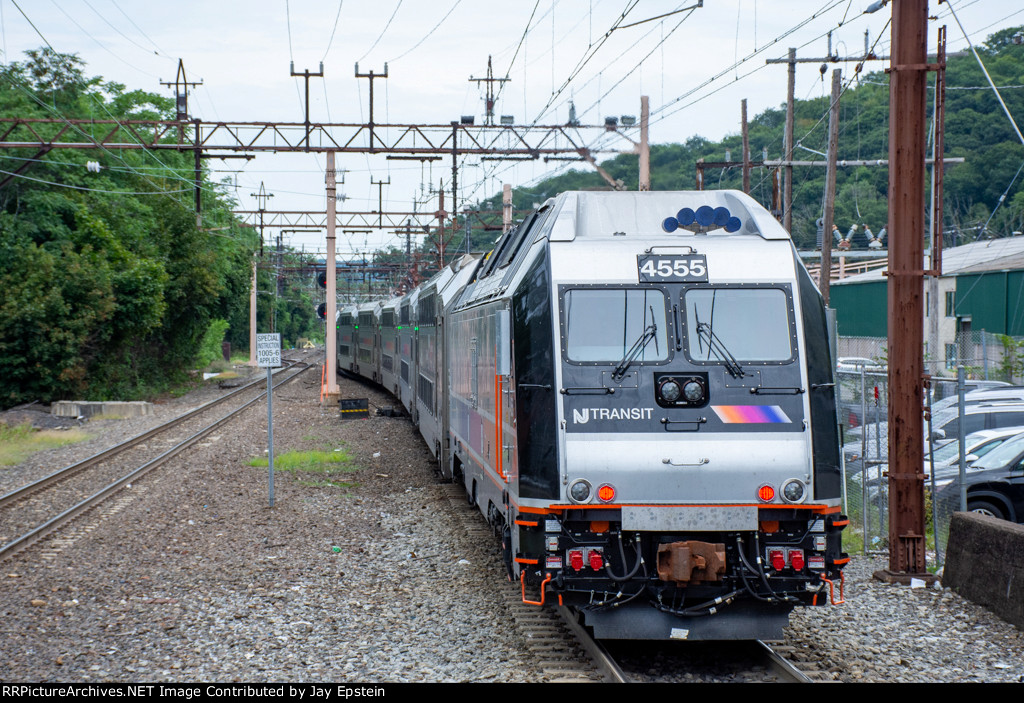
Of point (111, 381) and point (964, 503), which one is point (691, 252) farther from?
point (111, 381)

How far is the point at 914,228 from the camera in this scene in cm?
1053

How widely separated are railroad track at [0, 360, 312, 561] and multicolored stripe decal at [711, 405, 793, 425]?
28.3ft

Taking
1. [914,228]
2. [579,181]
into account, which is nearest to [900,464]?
[914,228]

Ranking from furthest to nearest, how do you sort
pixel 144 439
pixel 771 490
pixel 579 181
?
pixel 579 181, pixel 144 439, pixel 771 490

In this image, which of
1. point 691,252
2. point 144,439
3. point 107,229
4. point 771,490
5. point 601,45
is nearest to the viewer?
point 771,490

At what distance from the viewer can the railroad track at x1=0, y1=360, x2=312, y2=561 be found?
520 inches

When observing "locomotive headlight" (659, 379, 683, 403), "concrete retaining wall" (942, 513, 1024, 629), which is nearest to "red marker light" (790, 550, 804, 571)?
"locomotive headlight" (659, 379, 683, 403)

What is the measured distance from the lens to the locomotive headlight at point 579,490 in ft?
23.9

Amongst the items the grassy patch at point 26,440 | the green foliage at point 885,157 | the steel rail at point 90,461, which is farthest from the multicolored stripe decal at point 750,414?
the green foliage at point 885,157

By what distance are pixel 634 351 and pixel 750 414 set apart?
990 millimetres

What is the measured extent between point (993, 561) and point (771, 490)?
10.8ft

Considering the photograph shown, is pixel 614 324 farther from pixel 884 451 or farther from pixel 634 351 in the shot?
pixel 884 451

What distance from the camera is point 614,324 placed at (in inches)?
305

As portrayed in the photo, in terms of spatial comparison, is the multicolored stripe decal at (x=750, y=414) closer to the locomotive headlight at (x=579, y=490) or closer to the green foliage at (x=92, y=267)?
the locomotive headlight at (x=579, y=490)
